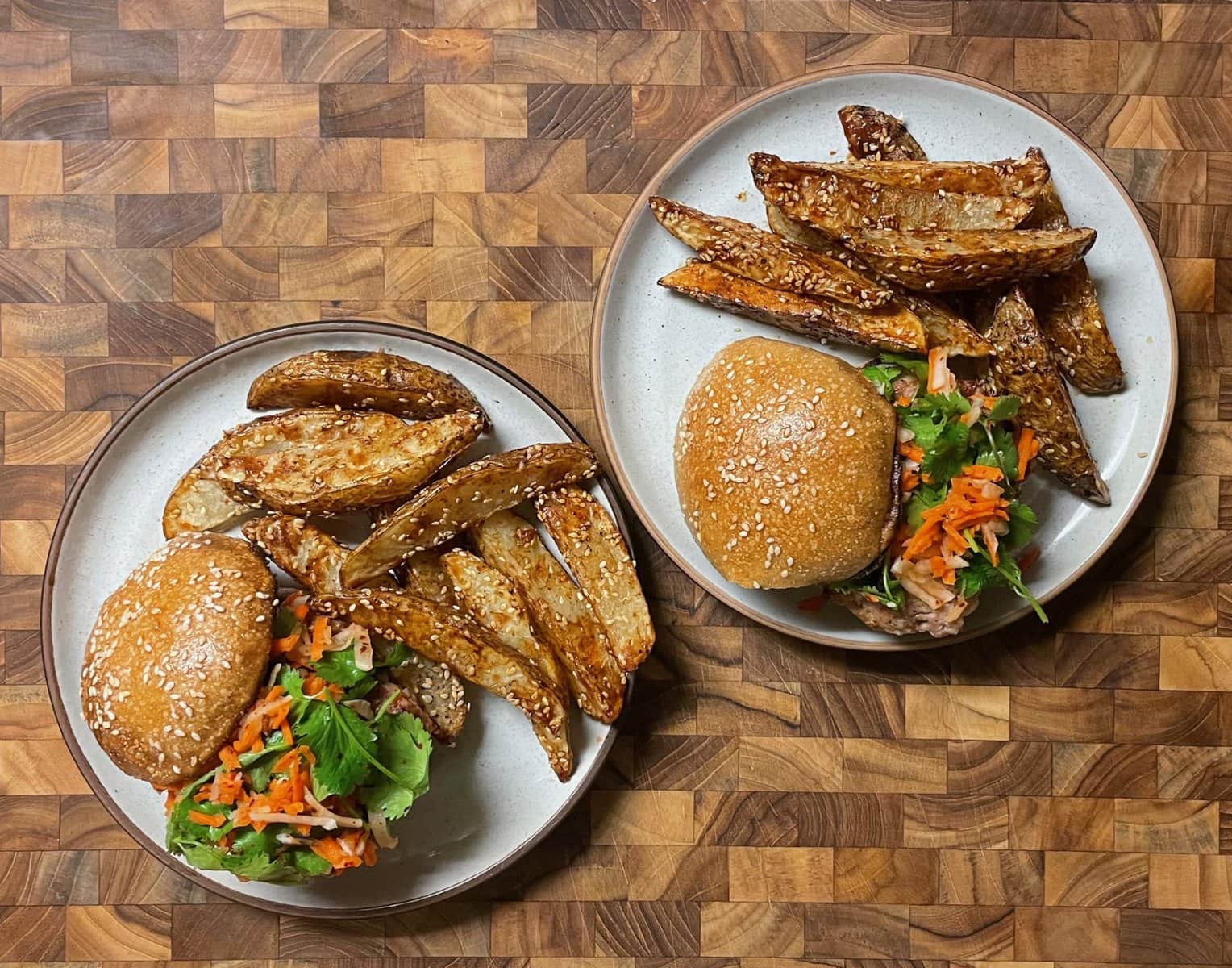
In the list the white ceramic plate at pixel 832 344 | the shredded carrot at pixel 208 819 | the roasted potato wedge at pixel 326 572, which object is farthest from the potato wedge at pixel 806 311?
the shredded carrot at pixel 208 819

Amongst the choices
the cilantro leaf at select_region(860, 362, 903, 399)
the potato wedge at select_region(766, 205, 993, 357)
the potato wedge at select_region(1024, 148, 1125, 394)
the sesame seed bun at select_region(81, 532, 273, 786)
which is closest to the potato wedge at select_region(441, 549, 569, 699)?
the sesame seed bun at select_region(81, 532, 273, 786)

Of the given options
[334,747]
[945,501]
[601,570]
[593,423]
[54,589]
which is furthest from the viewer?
[593,423]

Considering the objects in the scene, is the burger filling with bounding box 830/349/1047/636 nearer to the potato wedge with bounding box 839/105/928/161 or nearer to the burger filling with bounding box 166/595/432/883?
the potato wedge with bounding box 839/105/928/161

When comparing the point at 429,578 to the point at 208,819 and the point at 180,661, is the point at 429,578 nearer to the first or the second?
the point at 180,661

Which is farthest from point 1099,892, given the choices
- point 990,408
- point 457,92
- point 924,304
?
point 457,92

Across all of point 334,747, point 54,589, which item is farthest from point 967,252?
point 54,589

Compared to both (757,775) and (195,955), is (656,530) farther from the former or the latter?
(195,955)

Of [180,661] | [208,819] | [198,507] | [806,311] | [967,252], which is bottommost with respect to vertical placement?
[208,819]
